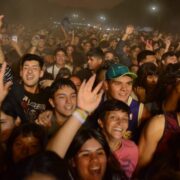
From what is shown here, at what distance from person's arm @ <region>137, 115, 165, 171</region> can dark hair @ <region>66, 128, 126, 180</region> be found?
0.36 meters

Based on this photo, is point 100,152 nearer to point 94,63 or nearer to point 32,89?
point 32,89

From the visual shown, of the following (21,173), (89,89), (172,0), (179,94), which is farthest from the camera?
(172,0)

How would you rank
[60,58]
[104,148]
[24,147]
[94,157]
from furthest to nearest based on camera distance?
[60,58] < [24,147] < [104,148] < [94,157]

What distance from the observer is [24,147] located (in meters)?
2.88

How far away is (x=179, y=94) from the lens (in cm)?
359

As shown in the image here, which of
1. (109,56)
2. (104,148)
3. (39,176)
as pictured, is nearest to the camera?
(39,176)

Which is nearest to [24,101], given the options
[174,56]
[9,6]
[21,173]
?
[21,173]

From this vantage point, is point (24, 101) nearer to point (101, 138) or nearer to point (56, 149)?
point (101, 138)

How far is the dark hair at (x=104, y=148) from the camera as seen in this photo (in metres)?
2.69

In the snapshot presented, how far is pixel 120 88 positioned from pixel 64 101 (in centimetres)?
65

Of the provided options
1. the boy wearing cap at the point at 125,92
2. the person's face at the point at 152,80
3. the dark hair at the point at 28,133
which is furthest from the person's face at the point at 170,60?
the dark hair at the point at 28,133

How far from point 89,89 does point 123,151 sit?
0.85m

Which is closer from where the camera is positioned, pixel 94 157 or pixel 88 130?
pixel 94 157

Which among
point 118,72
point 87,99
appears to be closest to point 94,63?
point 118,72
